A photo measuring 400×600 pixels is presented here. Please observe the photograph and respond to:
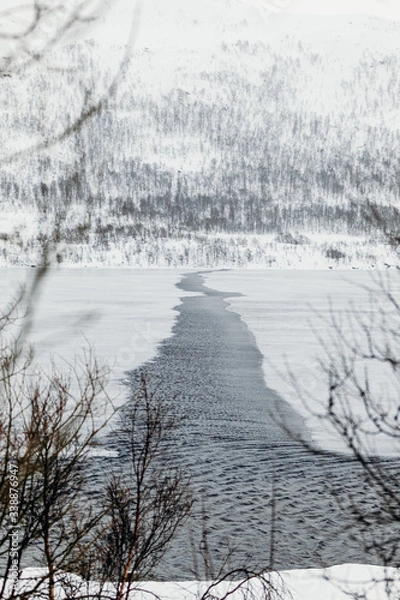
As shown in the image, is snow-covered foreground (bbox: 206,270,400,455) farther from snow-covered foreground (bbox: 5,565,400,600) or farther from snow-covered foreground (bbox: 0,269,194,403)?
snow-covered foreground (bbox: 0,269,194,403)

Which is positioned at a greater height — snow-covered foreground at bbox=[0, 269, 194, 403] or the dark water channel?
the dark water channel

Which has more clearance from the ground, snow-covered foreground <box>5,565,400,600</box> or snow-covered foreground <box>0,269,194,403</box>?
snow-covered foreground <box>5,565,400,600</box>

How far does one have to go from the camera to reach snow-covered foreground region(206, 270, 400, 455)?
39.9 feet

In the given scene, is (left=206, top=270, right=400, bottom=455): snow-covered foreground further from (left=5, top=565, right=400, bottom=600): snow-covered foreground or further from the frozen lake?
(left=5, top=565, right=400, bottom=600): snow-covered foreground

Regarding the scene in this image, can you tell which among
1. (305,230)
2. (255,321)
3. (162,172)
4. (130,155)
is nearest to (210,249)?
(305,230)

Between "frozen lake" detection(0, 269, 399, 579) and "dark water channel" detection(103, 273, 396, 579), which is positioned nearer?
"dark water channel" detection(103, 273, 396, 579)

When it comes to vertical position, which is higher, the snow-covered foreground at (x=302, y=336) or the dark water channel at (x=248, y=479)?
the dark water channel at (x=248, y=479)

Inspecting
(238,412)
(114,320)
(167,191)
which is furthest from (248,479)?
(167,191)

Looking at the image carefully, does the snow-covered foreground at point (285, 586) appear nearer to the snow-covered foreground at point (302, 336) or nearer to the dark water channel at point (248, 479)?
the dark water channel at point (248, 479)

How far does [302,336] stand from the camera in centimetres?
2200

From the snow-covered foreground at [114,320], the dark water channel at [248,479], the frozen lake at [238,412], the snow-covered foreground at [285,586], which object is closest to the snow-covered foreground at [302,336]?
the frozen lake at [238,412]

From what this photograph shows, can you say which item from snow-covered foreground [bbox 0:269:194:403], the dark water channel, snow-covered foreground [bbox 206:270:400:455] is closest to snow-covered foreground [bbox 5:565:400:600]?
the dark water channel

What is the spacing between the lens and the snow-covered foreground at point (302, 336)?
12.2 meters

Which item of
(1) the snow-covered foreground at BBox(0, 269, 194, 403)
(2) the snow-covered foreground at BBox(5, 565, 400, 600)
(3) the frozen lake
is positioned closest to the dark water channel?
(3) the frozen lake
